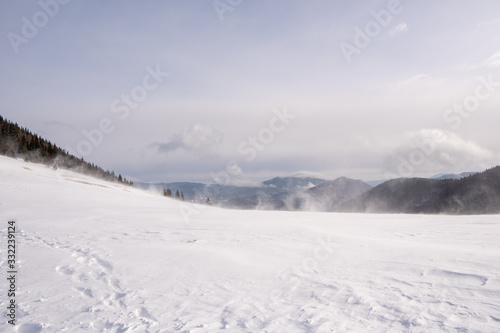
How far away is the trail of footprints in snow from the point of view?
4871 millimetres

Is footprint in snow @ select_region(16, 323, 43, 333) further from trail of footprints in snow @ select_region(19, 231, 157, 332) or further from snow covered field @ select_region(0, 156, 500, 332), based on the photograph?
trail of footprints in snow @ select_region(19, 231, 157, 332)

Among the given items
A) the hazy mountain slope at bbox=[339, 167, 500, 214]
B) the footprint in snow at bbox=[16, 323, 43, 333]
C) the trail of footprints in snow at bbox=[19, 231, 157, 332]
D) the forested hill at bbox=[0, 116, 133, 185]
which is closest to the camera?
the footprint in snow at bbox=[16, 323, 43, 333]

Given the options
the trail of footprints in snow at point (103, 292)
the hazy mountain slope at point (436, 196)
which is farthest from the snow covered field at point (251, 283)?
the hazy mountain slope at point (436, 196)

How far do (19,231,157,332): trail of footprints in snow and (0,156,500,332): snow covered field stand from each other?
24mm

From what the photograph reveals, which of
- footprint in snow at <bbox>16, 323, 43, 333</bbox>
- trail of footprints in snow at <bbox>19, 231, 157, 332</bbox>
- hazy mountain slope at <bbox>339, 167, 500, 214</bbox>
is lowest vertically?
footprint in snow at <bbox>16, 323, 43, 333</bbox>

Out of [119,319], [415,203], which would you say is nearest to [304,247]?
[119,319]

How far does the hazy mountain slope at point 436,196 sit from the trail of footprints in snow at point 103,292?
297ft

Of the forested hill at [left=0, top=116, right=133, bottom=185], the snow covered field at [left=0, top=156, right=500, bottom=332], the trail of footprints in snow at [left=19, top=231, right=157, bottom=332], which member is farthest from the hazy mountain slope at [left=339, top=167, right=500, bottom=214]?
the forested hill at [left=0, top=116, right=133, bottom=185]

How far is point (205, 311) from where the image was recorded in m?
5.37

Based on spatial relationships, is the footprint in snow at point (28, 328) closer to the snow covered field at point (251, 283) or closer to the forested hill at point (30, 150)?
the snow covered field at point (251, 283)

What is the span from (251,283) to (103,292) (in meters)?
3.43

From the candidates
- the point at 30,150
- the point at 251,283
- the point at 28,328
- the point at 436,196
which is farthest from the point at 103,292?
the point at 436,196

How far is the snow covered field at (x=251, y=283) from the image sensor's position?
4879 mm

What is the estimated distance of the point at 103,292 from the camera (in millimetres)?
6059
